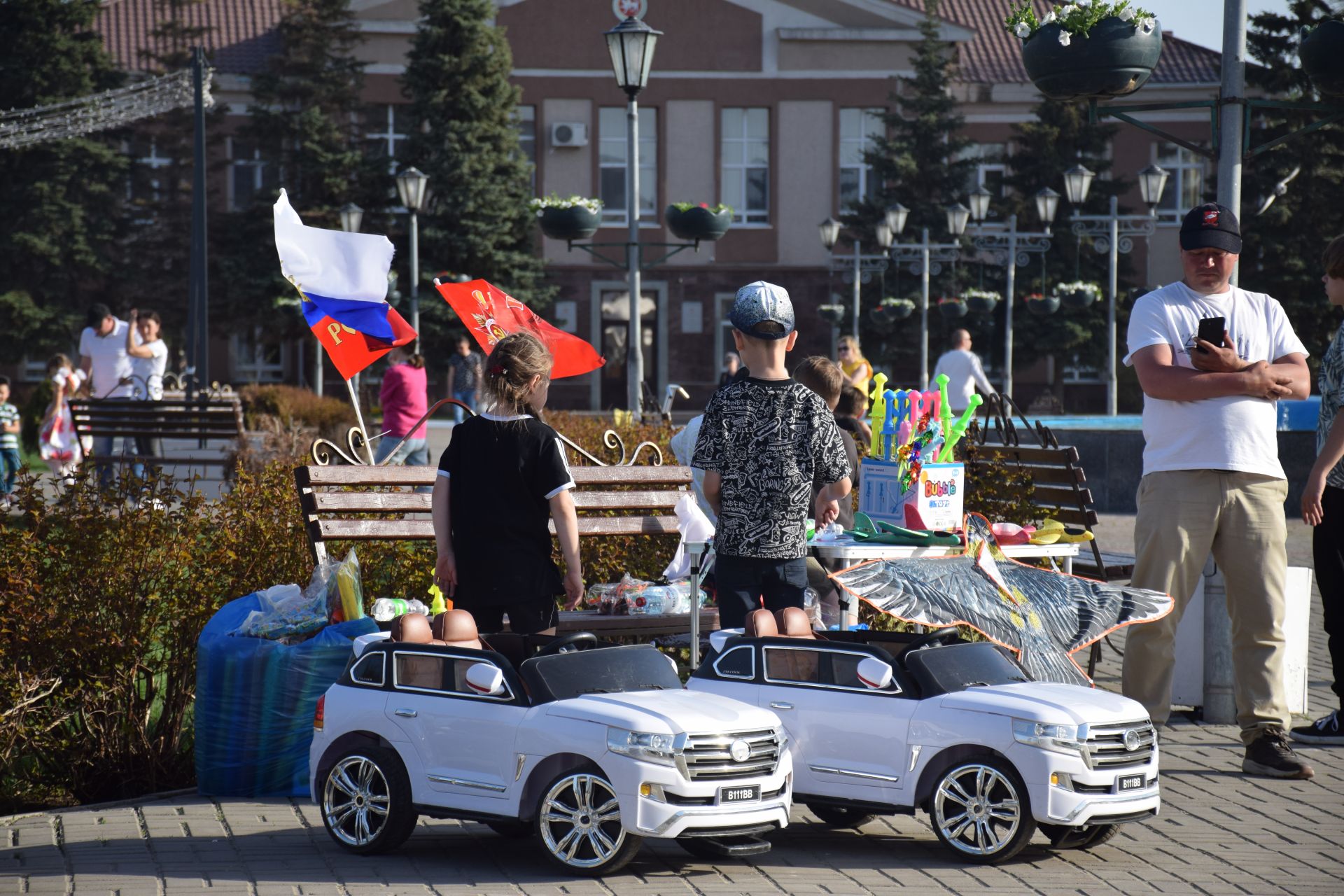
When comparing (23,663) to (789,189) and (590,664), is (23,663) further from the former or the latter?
(789,189)

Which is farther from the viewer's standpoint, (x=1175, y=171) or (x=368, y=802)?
(x=1175, y=171)

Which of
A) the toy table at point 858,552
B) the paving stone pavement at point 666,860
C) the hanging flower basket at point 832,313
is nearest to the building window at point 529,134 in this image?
the hanging flower basket at point 832,313

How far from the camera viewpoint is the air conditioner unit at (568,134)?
5166 cm

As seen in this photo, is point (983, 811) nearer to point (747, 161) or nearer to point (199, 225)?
point (199, 225)

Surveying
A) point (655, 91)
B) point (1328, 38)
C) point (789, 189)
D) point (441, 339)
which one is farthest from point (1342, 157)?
point (1328, 38)

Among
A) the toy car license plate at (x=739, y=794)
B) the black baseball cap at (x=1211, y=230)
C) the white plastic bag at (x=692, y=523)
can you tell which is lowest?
the toy car license plate at (x=739, y=794)

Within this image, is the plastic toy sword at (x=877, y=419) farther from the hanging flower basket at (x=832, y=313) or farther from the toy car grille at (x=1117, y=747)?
the hanging flower basket at (x=832, y=313)

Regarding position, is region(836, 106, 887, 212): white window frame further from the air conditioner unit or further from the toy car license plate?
the toy car license plate

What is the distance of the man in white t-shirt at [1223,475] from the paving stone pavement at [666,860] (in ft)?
1.58

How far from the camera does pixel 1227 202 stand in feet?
25.4

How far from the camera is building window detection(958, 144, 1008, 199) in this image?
48406 millimetres

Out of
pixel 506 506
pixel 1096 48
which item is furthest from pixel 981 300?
pixel 506 506

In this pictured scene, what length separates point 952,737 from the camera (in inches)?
194

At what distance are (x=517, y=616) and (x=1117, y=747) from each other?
207 centimetres
